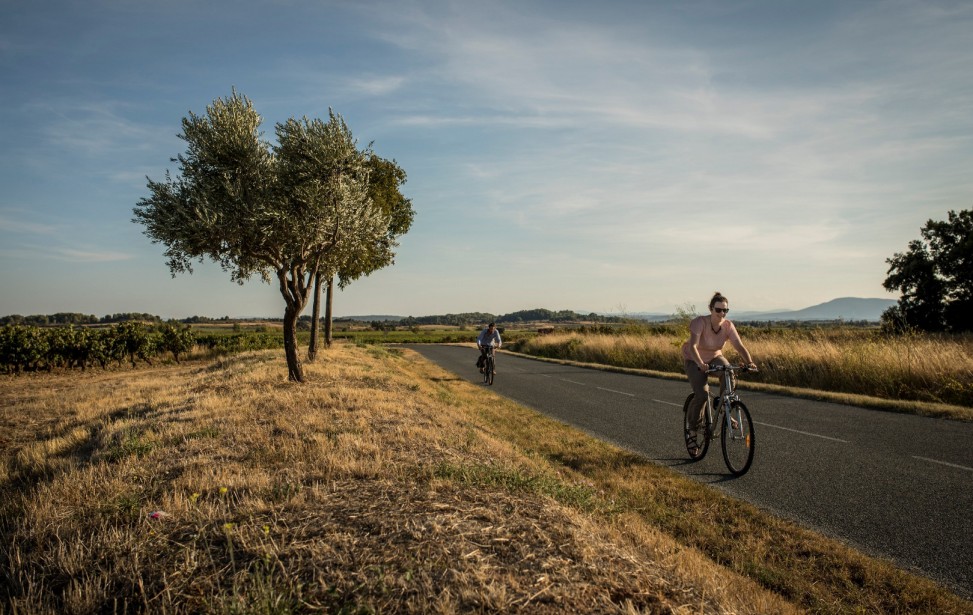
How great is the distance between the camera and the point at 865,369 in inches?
611

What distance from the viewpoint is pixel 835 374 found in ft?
53.7

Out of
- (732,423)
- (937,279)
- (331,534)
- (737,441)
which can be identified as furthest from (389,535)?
(937,279)

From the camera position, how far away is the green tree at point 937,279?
107 ft

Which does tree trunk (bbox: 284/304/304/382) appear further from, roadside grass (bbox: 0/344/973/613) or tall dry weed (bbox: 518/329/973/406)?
tall dry weed (bbox: 518/329/973/406)

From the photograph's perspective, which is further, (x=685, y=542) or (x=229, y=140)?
(x=229, y=140)

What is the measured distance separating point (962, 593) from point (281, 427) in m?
8.50

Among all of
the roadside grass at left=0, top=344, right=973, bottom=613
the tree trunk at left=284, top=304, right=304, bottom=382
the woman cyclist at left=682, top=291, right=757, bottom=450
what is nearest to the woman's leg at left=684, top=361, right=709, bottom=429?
the woman cyclist at left=682, top=291, right=757, bottom=450

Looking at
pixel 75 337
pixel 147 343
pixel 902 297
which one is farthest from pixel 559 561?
pixel 902 297

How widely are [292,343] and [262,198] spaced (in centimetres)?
397

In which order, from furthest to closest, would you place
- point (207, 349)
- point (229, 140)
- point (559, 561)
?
1. point (207, 349)
2. point (229, 140)
3. point (559, 561)

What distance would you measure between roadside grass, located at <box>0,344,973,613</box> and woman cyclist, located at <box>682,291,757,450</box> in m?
1.64

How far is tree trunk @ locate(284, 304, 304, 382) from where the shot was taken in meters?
14.5

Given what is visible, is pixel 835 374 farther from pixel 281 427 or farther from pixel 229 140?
pixel 229 140

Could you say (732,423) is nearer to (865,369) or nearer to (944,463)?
(944,463)
